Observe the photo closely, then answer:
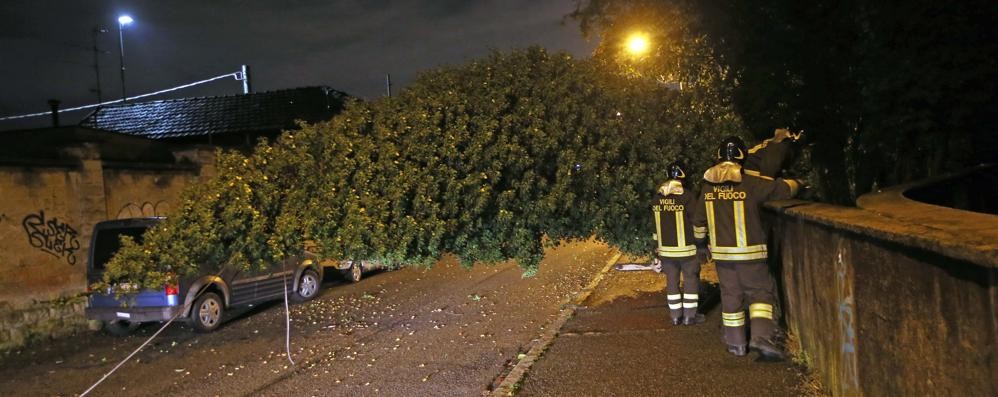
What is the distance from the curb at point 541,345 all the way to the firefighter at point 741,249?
179 cm

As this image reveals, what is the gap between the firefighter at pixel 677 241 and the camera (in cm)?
678

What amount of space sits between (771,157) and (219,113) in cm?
2038

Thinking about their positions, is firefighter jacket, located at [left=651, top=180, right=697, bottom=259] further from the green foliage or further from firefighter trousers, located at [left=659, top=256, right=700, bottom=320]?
the green foliage

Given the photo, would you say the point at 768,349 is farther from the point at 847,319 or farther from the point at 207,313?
the point at 207,313

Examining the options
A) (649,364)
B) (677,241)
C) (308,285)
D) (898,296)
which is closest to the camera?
(898,296)

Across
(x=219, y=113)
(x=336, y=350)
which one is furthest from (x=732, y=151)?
(x=219, y=113)

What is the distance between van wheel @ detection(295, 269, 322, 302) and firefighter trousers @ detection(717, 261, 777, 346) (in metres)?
8.34

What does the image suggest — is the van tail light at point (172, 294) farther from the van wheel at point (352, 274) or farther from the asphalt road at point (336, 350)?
the van wheel at point (352, 274)

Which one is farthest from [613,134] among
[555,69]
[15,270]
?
[15,270]

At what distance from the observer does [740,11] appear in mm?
8594

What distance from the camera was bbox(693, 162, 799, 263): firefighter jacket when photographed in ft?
17.8

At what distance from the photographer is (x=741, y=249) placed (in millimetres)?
5422

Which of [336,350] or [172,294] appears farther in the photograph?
[172,294]

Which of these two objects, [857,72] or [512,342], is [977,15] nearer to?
[857,72]
